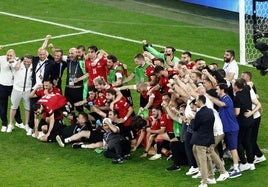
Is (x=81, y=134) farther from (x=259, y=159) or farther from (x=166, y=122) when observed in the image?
(x=259, y=159)

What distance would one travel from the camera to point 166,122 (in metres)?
18.9

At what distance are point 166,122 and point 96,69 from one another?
280cm

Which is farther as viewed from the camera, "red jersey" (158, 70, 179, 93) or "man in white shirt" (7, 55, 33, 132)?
"man in white shirt" (7, 55, 33, 132)

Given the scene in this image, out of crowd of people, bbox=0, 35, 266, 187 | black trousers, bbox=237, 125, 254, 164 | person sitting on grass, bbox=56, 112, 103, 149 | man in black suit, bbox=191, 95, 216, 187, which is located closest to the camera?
man in black suit, bbox=191, 95, 216, 187

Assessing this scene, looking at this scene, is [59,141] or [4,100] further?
[4,100]

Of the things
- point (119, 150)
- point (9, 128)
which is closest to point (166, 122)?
point (119, 150)

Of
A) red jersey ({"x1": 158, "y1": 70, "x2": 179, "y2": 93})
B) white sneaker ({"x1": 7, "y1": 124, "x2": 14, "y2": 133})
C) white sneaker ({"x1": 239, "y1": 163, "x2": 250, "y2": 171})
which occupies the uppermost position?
red jersey ({"x1": 158, "y1": 70, "x2": 179, "y2": 93})

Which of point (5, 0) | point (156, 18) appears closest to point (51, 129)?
point (156, 18)

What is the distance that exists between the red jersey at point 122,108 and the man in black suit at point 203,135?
2.60 metres

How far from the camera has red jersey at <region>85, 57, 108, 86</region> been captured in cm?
2103

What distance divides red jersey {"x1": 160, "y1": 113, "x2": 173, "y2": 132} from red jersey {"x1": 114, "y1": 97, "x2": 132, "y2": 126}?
2.92 ft

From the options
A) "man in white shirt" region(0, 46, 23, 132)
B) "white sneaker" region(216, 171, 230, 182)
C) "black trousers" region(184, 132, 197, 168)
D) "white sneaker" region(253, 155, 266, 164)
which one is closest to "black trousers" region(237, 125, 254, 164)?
"white sneaker" region(253, 155, 266, 164)

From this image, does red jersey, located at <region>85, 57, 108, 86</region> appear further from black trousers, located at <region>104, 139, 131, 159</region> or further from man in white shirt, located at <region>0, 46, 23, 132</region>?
black trousers, located at <region>104, 139, 131, 159</region>

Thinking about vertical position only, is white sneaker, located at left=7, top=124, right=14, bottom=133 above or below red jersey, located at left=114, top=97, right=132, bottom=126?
below
